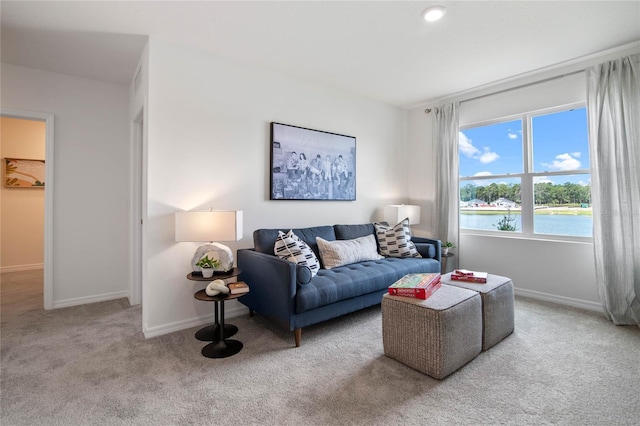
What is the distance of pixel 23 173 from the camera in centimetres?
498

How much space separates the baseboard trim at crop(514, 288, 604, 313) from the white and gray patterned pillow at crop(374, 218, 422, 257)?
52.2 inches

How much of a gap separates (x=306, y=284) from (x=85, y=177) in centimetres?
290

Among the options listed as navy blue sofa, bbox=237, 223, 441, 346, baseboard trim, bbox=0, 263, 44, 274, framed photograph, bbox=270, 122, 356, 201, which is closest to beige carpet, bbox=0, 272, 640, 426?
navy blue sofa, bbox=237, 223, 441, 346

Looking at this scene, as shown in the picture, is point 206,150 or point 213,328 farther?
point 206,150

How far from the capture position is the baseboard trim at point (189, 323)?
2.57m

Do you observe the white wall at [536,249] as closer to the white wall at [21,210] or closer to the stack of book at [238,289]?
the stack of book at [238,289]

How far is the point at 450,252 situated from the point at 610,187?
5.72 feet

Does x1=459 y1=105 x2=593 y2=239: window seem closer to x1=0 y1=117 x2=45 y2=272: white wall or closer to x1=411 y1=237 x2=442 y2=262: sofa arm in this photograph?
x1=411 y1=237 x2=442 y2=262: sofa arm

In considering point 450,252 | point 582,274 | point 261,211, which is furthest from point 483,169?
point 261,211

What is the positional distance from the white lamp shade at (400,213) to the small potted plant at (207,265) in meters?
2.48

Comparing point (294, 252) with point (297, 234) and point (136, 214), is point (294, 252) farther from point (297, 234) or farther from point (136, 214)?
point (136, 214)

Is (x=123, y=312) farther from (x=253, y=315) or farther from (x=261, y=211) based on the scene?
(x=261, y=211)

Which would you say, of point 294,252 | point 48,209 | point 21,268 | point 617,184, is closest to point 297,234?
point 294,252

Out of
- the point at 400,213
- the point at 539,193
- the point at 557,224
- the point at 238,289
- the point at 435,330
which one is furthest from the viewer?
the point at 400,213
